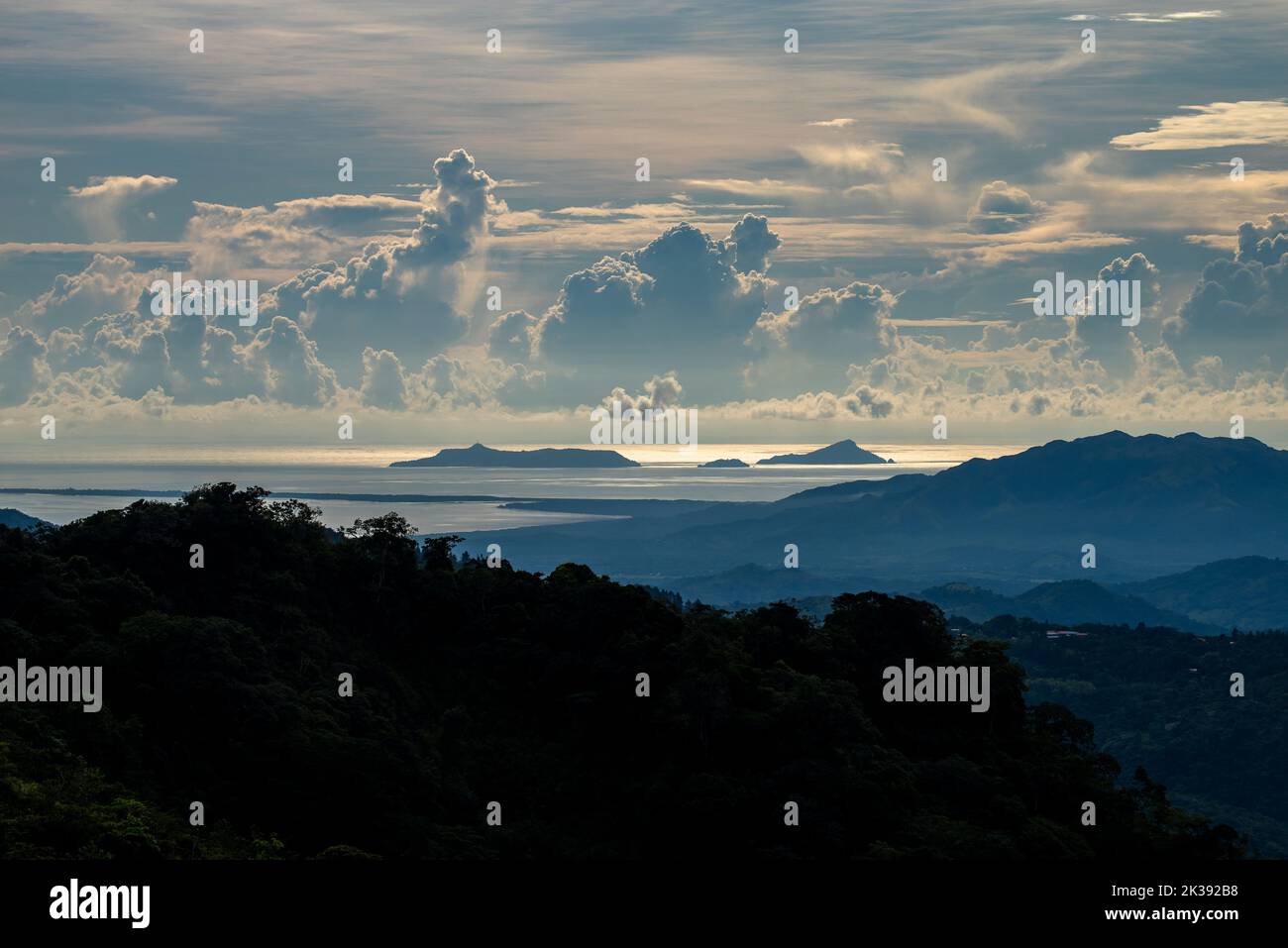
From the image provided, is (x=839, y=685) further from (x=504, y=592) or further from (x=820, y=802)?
(x=504, y=592)
